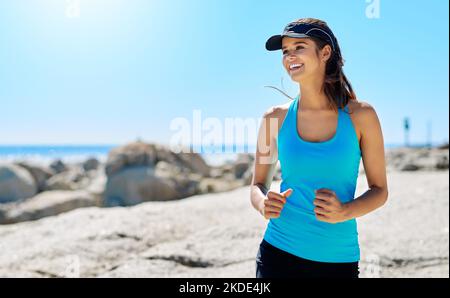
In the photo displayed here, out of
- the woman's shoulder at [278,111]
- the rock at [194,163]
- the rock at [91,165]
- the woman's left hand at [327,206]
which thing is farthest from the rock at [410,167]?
the rock at [91,165]

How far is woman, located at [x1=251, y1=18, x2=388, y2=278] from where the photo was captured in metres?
2.03

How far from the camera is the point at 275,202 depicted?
1943mm

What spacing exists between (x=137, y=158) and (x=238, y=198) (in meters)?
6.14

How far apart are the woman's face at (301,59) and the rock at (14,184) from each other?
1021 centimetres

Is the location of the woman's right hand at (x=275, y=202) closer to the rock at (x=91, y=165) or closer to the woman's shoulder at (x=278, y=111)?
the woman's shoulder at (x=278, y=111)

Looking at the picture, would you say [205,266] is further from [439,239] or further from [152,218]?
[439,239]

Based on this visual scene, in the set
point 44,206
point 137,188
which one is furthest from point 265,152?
point 137,188

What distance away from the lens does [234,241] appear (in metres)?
5.17

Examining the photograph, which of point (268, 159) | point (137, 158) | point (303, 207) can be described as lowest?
point (137, 158)

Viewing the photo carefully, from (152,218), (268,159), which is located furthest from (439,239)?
(268,159)

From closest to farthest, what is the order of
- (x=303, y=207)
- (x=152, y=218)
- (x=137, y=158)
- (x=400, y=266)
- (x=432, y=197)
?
(x=303, y=207) < (x=400, y=266) < (x=152, y=218) < (x=432, y=197) < (x=137, y=158)

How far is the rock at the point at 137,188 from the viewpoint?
442 inches

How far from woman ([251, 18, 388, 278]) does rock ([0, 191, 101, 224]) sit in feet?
27.7

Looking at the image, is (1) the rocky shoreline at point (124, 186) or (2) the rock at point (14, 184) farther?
(2) the rock at point (14, 184)
